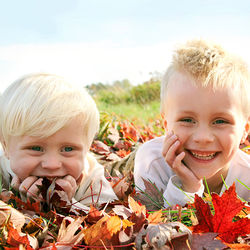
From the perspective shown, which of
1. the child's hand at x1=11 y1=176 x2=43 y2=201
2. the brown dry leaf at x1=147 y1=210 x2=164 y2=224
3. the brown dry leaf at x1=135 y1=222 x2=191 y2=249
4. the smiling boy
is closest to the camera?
the brown dry leaf at x1=135 y1=222 x2=191 y2=249

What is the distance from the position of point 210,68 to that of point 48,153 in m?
1.41

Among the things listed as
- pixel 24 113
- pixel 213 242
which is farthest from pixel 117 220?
pixel 24 113

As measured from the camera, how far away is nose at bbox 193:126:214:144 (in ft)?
8.03

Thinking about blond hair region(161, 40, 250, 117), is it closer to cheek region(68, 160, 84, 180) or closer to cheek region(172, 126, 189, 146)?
cheek region(172, 126, 189, 146)

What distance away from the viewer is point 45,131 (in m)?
2.25

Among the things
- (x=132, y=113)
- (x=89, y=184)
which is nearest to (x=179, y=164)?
(x=89, y=184)

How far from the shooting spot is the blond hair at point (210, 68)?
98.7 inches

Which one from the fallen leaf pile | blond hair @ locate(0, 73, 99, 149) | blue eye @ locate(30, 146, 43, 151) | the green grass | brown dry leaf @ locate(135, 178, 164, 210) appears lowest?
the green grass

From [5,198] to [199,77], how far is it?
5.34 ft

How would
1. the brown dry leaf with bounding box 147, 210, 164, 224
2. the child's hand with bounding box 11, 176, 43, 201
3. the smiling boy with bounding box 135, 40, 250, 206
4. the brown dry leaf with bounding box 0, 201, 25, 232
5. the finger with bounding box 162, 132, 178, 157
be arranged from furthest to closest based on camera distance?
1. the finger with bounding box 162, 132, 178, 157
2. the smiling boy with bounding box 135, 40, 250, 206
3. the child's hand with bounding box 11, 176, 43, 201
4. the brown dry leaf with bounding box 147, 210, 164, 224
5. the brown dry leaf with bounding box 0, 201, 25, 232

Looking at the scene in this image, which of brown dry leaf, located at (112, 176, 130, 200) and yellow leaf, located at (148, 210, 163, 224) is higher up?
yellow leaf, located at (148, 210, 163, 224)

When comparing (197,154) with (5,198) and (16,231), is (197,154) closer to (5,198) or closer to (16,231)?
(5,198)

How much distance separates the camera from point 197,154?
8.63 feet

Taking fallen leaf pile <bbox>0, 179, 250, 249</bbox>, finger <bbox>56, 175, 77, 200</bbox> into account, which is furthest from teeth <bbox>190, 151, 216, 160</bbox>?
fallen leaf pile <bbox>0, 179, 250, 249</bbox>
